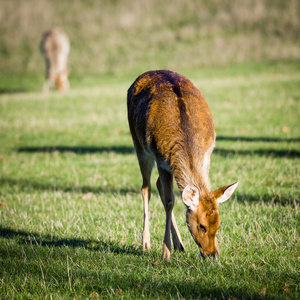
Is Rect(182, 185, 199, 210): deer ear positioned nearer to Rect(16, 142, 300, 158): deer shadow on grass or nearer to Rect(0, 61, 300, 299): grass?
Rect(0, 61, 300, 299): grass

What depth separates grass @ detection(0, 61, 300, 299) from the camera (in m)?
3.89

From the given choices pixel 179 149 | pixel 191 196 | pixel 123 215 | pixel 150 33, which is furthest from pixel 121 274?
pixel 150 33

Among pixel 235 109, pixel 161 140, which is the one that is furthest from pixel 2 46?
pixel 161 140

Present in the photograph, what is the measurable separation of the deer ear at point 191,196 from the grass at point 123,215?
1.89 ft

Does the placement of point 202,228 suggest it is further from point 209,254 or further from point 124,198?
point 124,198

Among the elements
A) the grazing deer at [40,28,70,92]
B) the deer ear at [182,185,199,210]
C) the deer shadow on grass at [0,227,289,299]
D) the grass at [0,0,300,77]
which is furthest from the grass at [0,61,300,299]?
the grass at [0,0,300,77]

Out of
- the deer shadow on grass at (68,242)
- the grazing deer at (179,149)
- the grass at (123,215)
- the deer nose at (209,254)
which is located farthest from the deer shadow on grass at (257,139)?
the deer nose at (209,254)

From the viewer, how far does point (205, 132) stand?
467 centimetres

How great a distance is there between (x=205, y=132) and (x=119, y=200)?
2510mm

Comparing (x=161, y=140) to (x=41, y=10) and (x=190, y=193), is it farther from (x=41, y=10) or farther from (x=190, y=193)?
(x=41, y=10)

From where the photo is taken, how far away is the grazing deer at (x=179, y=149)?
4.05 meters

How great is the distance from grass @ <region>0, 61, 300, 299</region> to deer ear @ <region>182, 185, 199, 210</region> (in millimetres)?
575

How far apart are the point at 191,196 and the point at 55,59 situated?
71.5 feet

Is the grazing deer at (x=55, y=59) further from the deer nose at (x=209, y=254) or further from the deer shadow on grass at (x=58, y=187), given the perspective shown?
the deer nose at (x=209, y=254)
